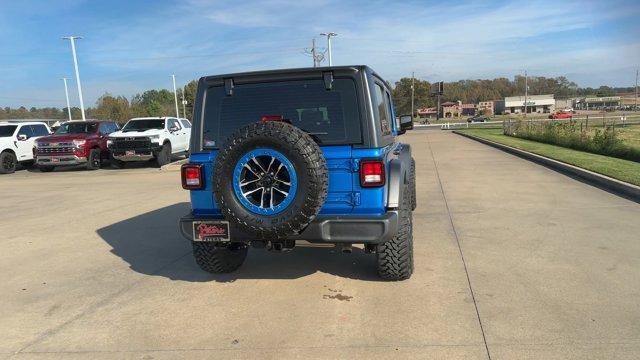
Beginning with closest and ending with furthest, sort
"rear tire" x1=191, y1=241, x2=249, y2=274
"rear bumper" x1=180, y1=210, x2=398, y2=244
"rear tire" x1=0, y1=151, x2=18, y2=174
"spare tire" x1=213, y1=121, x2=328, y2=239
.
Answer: "spare tire" x1=213, y1=121, x2=328, y2=239
"rear bumper" x1=180, y1=210, x2=398, y2=244
"rear tire" x1=191, y1=241, x2=249, y2=274
"rear tire" x1=0, y1=151, x2=18, y2=174

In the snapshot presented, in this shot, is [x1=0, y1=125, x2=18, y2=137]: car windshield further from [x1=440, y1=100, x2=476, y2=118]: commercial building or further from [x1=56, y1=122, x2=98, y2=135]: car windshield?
[x1=440, y1=100, x2=476, y2=118]: commercial building

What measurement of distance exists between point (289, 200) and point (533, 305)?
7.16 ft

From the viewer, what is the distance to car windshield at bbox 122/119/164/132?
1802 cm

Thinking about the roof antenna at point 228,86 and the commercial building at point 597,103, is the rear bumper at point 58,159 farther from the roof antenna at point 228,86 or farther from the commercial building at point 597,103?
the commercial building at point 597,103

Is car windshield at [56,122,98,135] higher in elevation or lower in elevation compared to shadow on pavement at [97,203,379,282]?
higher

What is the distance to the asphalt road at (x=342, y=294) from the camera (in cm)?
351

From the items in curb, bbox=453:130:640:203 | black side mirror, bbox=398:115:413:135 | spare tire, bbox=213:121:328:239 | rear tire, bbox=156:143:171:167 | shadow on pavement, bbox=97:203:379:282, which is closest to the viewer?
spare tire, bbox=213:121:328:239

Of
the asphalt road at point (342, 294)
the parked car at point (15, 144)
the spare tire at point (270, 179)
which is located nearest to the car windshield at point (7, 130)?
the parked car at point (15, 144)

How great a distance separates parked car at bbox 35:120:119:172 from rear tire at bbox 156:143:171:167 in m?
2.32

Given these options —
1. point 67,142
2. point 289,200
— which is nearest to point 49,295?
point 289,200

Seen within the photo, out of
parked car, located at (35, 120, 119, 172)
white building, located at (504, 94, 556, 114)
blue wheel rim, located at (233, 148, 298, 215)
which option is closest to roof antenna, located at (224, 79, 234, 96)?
blue wheel rim, located at (233, 148, 298, 215)

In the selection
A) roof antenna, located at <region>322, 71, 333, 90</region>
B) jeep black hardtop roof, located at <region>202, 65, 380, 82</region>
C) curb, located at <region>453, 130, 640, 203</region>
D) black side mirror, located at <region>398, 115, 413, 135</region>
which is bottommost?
curb, located at <region>453, 130, 640, 203</region>

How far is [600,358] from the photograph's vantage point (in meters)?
3.16

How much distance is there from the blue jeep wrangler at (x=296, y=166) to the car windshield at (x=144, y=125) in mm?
14386
